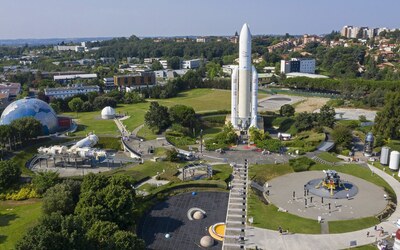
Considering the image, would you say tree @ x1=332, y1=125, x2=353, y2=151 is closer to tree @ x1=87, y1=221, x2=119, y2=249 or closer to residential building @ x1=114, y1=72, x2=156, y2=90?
tree @ x1=87, y1=221, x2=119, y2=249

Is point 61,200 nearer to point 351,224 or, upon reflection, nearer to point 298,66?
point 351,224

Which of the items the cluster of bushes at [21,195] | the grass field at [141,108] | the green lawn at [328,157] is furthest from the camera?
the grass field at [141,108]

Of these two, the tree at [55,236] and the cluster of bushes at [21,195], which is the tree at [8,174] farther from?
the tree at [55,236]

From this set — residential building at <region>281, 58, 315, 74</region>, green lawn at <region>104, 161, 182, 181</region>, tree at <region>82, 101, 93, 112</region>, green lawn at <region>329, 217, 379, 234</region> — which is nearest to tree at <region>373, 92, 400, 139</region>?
green lawn at <region>329, 217, 379, 234</region>

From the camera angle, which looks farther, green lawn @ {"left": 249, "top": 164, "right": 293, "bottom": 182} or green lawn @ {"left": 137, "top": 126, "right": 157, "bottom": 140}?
green lawn @ {"left": 137, "top": 126, "right": 157, "bottom": 140}

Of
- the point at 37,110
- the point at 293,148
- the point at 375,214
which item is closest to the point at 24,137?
the point at 37,110

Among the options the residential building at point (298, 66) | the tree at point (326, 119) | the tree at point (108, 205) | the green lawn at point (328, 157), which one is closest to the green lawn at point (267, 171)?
the green lawn at point (328, 157)
